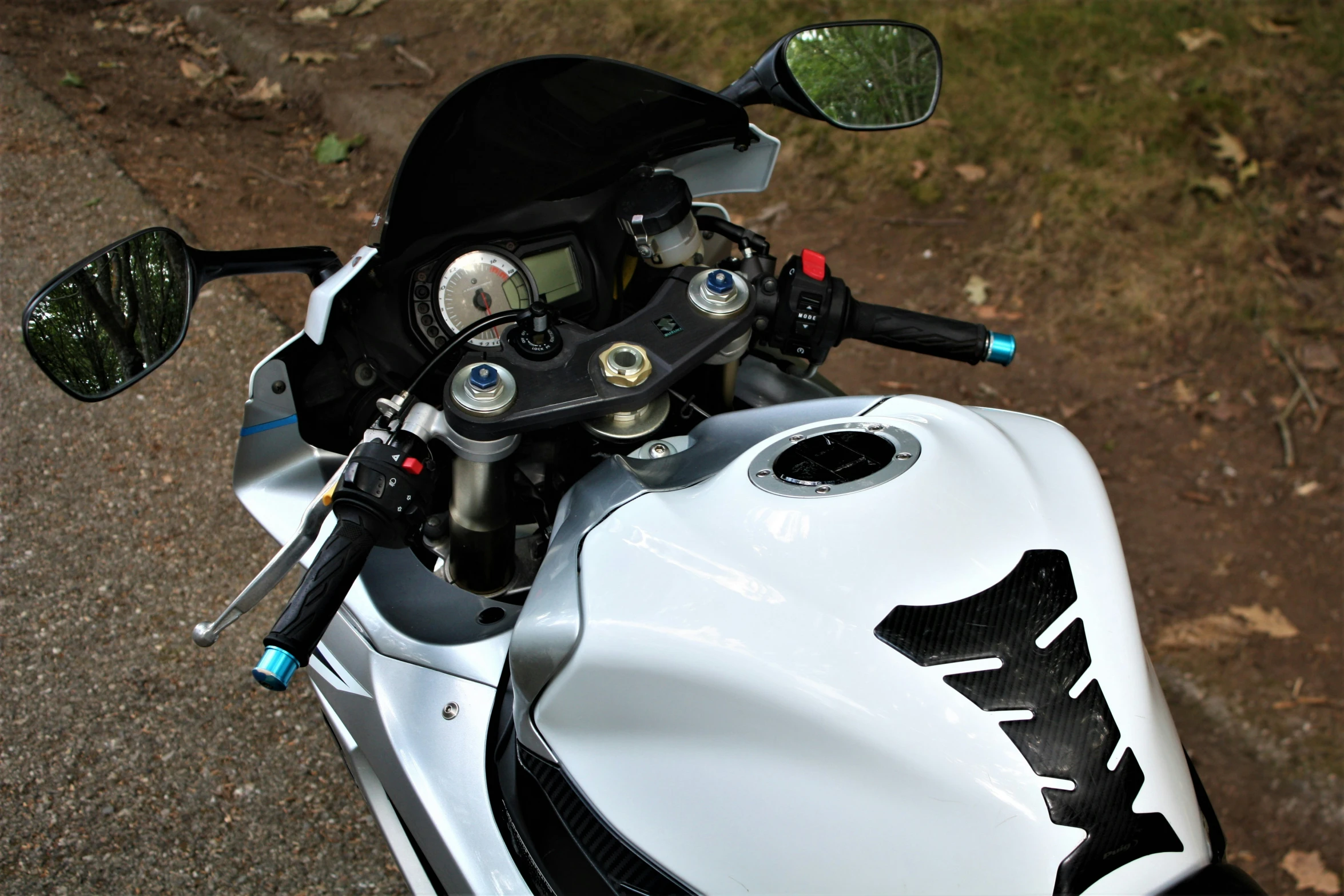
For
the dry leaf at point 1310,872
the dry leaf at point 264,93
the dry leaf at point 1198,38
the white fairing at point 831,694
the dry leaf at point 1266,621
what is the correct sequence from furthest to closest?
the dry leaf at point 264,93 < the dry leaf at point 1198,38 < the dry leaf at point 1266,621 < the dry leaf at point 1310,872 < the white fairing at point 831,694

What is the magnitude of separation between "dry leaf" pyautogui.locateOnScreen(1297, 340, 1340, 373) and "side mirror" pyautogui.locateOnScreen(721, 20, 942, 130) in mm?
2580

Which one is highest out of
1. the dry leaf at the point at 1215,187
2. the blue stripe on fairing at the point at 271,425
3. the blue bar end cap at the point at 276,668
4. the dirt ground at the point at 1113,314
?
the blue bar end cap at the point at 276,668

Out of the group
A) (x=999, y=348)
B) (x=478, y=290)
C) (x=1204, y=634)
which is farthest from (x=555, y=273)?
(x=1204, y=634)

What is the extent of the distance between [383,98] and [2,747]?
3.22m

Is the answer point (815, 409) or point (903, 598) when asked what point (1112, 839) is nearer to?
point (903, 598)

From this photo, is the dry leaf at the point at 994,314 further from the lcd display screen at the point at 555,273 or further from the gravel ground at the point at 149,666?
the gravel ground at the point at 149,666

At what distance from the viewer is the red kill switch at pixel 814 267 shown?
1.61 metres

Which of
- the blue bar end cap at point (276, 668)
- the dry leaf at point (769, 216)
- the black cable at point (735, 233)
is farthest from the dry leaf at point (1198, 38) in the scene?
the blue bar end cap at point (276, 668)

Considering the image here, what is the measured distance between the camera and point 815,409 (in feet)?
4.88

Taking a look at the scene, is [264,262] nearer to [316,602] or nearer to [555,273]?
[555,273]

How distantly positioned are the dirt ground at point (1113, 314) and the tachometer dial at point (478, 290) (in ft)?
6.80

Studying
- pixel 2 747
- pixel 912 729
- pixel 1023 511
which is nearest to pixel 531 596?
pixel 912 729

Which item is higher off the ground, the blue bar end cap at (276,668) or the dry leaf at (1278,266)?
the blue bar end cap at (276,668)

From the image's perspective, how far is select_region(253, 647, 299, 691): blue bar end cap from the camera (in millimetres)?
1131
